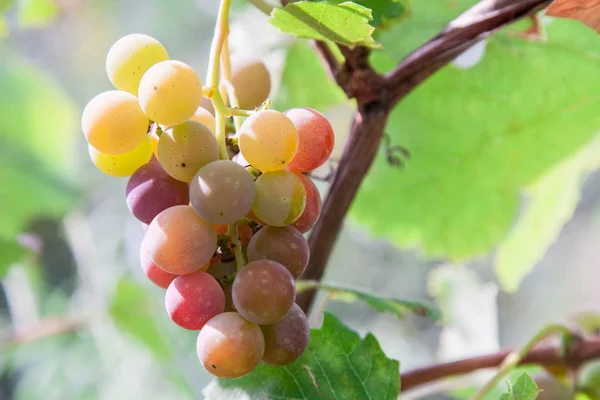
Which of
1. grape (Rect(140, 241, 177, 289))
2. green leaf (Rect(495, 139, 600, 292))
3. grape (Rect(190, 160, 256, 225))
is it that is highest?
grape (Rect(190, 160, 256, 225))

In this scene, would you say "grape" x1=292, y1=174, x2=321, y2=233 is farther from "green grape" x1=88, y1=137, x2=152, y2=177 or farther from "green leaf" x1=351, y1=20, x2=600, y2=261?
"green leaf" x1=351, y1=20, x2=600, y2=261

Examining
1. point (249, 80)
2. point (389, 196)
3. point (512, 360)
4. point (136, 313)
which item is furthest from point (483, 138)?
point (136, 313)

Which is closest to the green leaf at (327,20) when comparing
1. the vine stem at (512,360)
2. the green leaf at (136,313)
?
the vine stem at (512,360)

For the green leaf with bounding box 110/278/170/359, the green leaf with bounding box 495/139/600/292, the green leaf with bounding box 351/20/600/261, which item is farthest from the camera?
the green leaf with bounding box 110/278/170/359

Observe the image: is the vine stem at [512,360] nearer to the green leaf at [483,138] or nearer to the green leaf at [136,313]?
the green leaf at [483,138]

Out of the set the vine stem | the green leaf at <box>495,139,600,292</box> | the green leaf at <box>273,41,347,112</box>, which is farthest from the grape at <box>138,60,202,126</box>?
the green leaf at <box>495,139,600,292</box>

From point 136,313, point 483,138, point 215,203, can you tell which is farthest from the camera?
point 136,313

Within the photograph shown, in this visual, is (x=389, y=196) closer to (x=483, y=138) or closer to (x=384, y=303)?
(x=483, y=138)

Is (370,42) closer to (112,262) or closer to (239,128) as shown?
(239,128)
